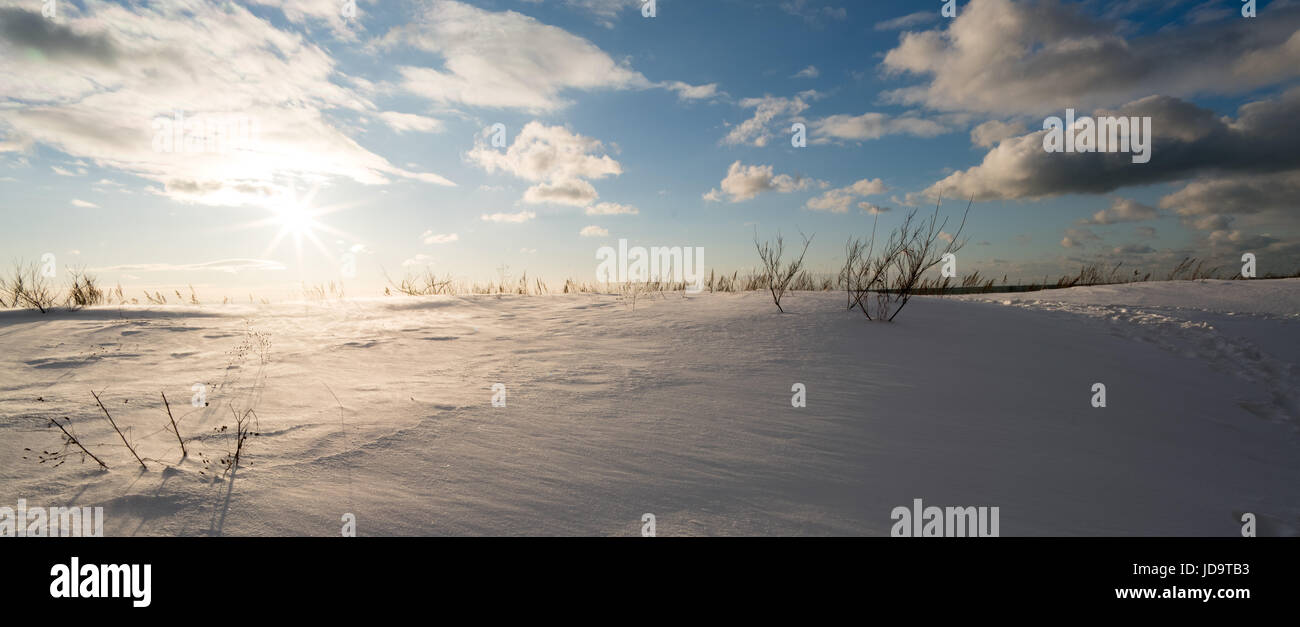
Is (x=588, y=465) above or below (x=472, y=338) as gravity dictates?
below

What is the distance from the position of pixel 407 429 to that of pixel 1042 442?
353cm

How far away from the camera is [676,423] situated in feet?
9.87

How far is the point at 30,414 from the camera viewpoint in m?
2.95

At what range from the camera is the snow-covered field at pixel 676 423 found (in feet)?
6.91

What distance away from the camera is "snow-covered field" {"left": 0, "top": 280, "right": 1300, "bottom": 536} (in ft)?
6.91

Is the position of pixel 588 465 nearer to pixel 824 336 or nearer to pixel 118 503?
pixel 118 503

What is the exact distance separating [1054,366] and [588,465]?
3990 mm

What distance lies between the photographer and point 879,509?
213cm

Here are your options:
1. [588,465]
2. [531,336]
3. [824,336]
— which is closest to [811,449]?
[588,465]
